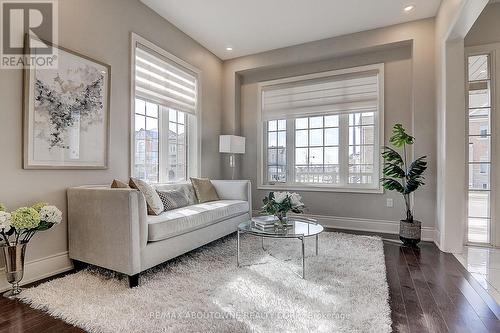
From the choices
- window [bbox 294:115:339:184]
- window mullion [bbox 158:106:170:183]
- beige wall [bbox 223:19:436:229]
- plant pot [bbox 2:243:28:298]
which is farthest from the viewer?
window [bbox 294:115:339:184]

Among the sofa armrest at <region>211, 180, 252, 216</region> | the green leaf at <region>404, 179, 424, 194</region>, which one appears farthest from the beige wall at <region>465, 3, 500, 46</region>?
the sofa armrest at <region>211, 180, 252, 216</region>

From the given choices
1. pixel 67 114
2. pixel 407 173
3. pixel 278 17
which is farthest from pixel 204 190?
pixel 407 173

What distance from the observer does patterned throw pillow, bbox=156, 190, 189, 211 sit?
298 centimetres

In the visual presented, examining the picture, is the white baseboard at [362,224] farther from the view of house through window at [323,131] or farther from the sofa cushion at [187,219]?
the sofa cushion at [187,219]

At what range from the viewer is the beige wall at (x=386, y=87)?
3.52m

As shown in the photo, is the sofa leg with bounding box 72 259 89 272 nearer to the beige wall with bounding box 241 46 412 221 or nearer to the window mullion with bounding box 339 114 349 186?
the beige wall with bounding box 241 46 412 221

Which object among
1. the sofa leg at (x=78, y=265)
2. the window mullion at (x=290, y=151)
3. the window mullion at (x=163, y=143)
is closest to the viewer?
the sofa leg at (x=78, y=265)

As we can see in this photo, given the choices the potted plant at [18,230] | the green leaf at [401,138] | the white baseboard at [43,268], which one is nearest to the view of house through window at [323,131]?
the green leaf at [401,138]

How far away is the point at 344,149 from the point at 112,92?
3.37 m

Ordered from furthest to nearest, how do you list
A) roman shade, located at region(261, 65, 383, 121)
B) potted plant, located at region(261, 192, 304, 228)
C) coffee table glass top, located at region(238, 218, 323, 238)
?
roman shade, located at region(261, 65, 383, 121), potted plant, located at region(261, 192, 304, 228), coffee table glass top, located at region(238, 218, 323, 238)

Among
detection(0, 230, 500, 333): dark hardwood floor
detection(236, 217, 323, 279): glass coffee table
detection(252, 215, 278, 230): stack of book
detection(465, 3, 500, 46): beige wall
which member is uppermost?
detection(465, 3, 500, 46): beige wall

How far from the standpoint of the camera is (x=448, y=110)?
295 centimetres

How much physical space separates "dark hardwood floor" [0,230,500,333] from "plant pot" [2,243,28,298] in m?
0.10

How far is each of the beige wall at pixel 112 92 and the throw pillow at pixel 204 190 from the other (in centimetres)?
94
